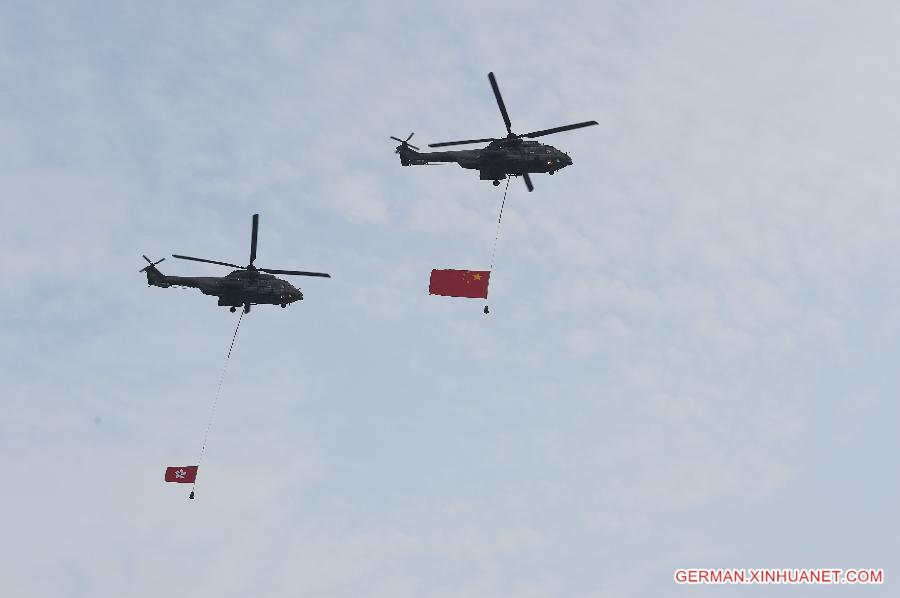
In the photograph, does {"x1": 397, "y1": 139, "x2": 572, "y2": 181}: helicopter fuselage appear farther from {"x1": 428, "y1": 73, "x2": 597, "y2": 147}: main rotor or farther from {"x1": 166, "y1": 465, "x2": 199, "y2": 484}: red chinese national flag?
{"x1": 166, "y1": 465, "x2": 199, "y2": 484}: red chinese national flag

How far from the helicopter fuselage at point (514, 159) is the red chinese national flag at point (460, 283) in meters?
6.59

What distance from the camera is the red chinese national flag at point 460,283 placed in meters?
66.2

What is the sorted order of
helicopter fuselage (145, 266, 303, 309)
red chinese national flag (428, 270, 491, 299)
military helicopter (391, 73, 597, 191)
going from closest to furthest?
military helicopter (391, 73, 597, 191)
red chinese national flag (428, 270, 491, 299)
helicopter fuselage (145, 266, 303, 309)

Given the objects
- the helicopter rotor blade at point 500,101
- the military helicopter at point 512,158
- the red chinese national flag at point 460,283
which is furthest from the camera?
the red chinese national flag at point 460,283

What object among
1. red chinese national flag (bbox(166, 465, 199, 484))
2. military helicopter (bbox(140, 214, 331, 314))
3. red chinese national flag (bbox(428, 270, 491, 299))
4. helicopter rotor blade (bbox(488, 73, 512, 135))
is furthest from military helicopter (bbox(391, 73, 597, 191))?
red chinese national flag (bbox(166, 465, 199, 484))

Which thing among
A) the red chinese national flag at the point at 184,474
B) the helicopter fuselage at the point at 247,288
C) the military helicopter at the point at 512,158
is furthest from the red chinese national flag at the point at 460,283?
the red chinese national flag at the point at 184,474

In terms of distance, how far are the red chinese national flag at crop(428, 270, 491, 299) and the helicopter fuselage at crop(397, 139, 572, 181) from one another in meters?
6.59

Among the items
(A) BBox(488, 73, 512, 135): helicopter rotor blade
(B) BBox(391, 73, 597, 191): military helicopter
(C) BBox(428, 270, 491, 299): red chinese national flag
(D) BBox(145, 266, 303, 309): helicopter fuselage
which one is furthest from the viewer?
(D) BBox(145, 266, 303, 309): helicopter fuselage

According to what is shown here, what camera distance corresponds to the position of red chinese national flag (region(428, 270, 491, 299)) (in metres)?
66.2

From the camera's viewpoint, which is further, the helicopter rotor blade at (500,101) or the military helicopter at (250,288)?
the military helicopter at (250,288)

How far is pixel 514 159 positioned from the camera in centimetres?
6212

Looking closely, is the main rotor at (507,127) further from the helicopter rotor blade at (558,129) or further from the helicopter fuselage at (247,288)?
the helicopter fuselage at (247,288)

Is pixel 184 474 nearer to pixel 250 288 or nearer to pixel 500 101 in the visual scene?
pixel 250 288

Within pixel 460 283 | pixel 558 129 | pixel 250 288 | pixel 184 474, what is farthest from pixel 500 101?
pixel 184 474
